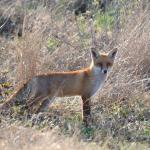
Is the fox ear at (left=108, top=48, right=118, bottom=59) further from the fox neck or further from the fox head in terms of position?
the fox neck

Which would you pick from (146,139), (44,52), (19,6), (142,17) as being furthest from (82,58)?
(19,6)

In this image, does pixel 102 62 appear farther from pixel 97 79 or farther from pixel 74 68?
pixel 74 68

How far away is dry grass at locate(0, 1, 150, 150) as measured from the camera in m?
6.14

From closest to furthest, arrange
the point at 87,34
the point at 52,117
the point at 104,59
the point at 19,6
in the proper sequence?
the point at 52,117
the point at 104,59
the point at 87,34
the point at 19,6

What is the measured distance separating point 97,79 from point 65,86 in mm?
490

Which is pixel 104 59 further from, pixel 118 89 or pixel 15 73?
pixel 15 73

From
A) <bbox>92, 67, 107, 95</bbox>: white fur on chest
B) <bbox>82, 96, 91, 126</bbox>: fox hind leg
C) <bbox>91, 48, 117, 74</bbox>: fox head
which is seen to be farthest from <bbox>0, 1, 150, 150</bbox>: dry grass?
<bbox>91, 48, 117, 74</bbox>: fox head

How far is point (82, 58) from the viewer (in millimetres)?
9305

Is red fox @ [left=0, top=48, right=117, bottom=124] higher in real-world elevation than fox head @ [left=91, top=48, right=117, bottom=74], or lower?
lower

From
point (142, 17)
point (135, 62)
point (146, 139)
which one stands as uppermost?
point (142, 17)

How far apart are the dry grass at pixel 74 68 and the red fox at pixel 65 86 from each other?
7.5 inches

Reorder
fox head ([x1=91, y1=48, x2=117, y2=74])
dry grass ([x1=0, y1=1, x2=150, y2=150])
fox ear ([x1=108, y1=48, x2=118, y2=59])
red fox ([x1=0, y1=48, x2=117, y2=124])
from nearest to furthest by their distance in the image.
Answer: dry grass ([x1=0, y1=1, x2=150, y2=150]) → red fox ([x1=0, y1=48, x2=117, y2=124]) → fox head ([x1=91, y1=48, x2=117, y2=74]) → fox ear ([x1=108, y1=48, x2=118, y2=59])

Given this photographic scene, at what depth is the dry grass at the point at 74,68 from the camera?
20.2 ft

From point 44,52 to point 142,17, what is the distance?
5.68ft
